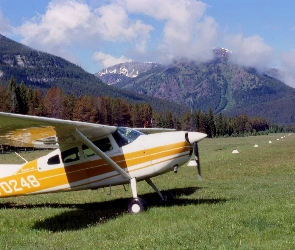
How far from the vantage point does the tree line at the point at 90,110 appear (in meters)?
85.2

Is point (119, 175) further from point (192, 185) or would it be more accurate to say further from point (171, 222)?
point (192, 185)

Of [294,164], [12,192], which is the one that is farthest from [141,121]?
[12,192]

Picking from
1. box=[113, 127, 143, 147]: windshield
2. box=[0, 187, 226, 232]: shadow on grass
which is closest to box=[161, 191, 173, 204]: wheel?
box=[0, 187, 226, 232]: shadow on grass

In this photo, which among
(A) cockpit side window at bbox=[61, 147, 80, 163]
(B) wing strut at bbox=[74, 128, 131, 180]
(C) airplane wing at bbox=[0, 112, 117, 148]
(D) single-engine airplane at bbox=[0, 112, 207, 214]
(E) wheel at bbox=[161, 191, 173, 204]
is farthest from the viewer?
(E) wheel at bbox=[161, 191, 173, 204]

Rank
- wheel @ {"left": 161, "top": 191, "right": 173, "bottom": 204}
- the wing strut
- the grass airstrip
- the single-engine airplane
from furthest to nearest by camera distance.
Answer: wheel @ {"left": 161, "top": 191, "right": 173, "bottom": 204}
the single-engine airplane
the wing strut
the grass airstrip

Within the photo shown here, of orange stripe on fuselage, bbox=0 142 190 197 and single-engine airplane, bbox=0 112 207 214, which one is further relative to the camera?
orange stripe on fuselage, bbox=0 142 190 197

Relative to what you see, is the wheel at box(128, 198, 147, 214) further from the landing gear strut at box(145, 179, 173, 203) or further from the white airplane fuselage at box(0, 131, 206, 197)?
the landing gear strut at box(145, 179, 173, 203)

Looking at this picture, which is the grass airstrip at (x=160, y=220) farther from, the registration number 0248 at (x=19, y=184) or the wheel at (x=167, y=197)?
the registration number 0248 at (x=19, y=184)

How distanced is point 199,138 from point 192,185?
603cm

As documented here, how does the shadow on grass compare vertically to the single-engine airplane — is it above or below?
below

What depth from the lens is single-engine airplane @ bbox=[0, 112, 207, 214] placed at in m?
11.7

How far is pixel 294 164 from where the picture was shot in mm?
23812

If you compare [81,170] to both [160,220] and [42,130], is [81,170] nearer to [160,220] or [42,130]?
[42,130]

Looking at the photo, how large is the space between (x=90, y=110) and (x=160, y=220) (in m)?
89.9
